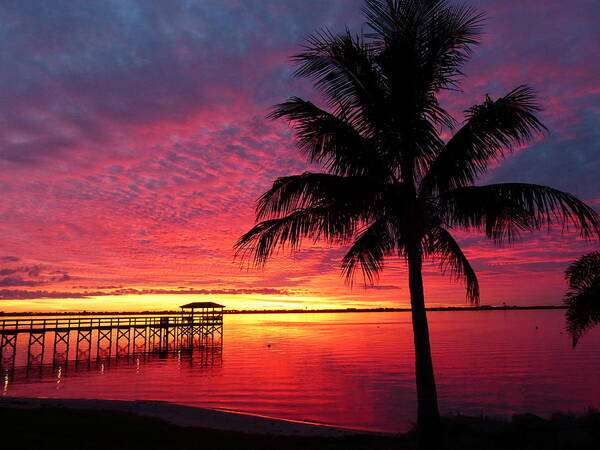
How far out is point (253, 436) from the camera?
13766 millimetres

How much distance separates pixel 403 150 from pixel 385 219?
1.61 m

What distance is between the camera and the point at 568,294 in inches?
599

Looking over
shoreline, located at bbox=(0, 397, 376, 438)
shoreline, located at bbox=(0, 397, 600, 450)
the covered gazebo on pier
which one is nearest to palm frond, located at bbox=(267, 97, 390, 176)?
shoreline, located at bbox=(0, 397, 600, 450)

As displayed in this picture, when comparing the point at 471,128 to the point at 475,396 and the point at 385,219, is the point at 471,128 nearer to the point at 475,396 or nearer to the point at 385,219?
the point at 385,219

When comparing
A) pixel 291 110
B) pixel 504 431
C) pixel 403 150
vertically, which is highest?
pixel 291 110

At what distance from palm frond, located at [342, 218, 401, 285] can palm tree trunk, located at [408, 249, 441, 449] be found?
1024 mm

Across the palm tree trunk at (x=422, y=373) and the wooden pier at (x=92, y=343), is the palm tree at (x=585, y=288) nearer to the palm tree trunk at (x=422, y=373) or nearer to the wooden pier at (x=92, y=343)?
the palm tree trunk at (x=422, y=373)

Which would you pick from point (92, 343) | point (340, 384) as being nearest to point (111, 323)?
point (340, 384)

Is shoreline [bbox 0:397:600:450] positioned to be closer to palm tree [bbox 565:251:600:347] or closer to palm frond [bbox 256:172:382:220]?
palm tree [bbox 565:251:600:347]

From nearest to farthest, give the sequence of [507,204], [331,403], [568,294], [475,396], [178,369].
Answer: [507,204] < [568,294] < [331,403] < [475,396] < [178,369]

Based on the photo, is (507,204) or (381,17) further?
(381,17)

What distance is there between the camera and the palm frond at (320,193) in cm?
962

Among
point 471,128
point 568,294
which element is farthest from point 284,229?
point 568,294

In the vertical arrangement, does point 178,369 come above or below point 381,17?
below
